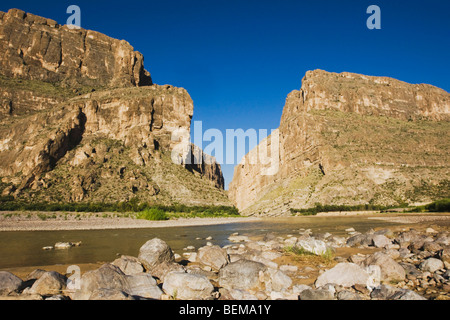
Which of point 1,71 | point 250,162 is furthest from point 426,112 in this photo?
point 1,71

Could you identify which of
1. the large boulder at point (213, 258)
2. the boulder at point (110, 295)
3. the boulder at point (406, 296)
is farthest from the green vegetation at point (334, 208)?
the boulder at point (110, 295)

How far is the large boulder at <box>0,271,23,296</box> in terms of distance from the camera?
7559 millimetres

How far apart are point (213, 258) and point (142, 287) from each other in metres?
4.56

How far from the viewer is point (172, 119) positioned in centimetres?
11838

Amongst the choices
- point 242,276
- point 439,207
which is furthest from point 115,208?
point 439,207

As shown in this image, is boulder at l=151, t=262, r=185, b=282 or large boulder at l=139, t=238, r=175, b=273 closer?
boulder at l=151, t=262, r=185, b=282

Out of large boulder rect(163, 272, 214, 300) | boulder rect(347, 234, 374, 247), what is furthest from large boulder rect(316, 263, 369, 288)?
boulder rect(347, 234, 374, 247)

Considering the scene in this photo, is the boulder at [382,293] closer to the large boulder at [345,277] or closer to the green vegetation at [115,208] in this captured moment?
the large boulder at [345,277]

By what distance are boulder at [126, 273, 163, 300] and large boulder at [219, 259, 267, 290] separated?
93.5 inches

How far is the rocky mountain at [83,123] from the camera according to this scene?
3066 inches

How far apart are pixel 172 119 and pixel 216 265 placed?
112005mm

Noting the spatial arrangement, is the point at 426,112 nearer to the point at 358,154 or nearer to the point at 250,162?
the point at 358,154

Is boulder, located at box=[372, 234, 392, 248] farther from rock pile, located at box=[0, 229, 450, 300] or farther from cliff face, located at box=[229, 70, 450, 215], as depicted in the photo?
cliff face, located at box=[229, 70, 450, 215]

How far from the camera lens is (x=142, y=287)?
761 cm
